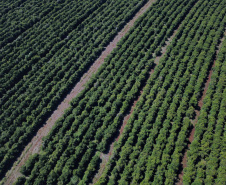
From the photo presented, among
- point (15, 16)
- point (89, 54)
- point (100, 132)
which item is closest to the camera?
point (100, 132)

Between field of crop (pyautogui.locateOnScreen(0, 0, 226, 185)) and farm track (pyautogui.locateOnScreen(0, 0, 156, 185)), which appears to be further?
farm track (pyautogui.locateOnScreen(0, 0, 156, 185))

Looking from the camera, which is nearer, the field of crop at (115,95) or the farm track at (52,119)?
the field of crop at (115,95)

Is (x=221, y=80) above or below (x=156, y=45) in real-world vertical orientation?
below

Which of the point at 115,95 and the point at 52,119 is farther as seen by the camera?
the point at 115,95

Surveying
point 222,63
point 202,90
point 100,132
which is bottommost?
point 100,132

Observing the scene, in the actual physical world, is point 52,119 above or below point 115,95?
below

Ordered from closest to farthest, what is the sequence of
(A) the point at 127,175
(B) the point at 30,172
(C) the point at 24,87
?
(A) the point at 127,175 → (B) the point at 30,172 → (C) the point at 24,87

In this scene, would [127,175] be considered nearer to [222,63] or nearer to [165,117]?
[165,117]

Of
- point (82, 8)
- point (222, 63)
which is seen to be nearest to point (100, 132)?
point (222, 63)
